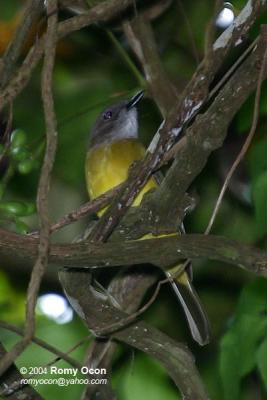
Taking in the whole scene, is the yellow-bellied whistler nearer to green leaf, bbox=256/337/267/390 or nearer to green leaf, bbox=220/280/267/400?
green leaf, bbox=220/280/267/400

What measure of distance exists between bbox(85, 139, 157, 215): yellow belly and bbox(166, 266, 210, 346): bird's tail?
19.5 inches

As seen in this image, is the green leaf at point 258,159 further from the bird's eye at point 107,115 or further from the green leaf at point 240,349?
the bird's eye at point 107,115

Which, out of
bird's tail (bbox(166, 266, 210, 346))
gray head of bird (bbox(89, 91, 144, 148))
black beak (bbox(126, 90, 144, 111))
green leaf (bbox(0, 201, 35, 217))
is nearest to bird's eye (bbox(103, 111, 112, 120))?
gray head of bird (bbox(89, 91, 144, 148))

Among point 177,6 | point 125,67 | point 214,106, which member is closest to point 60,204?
point 125,67

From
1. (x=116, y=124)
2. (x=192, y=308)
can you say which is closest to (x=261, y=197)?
(x=192, y=308)

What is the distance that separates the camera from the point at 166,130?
2.83 meters

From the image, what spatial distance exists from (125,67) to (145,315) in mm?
1185

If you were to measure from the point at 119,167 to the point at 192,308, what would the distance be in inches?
26.5

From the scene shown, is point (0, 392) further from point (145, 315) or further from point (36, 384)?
point (145, 315)

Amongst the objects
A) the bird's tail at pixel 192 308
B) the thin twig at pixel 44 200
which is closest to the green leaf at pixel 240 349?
the bird's tail at pixel 192 308

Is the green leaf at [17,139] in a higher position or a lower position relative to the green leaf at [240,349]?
higher

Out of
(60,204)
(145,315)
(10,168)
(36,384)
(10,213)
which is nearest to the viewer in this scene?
(10,213)

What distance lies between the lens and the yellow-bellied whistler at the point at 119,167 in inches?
156

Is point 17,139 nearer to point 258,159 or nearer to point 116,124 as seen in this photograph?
point 258,159
